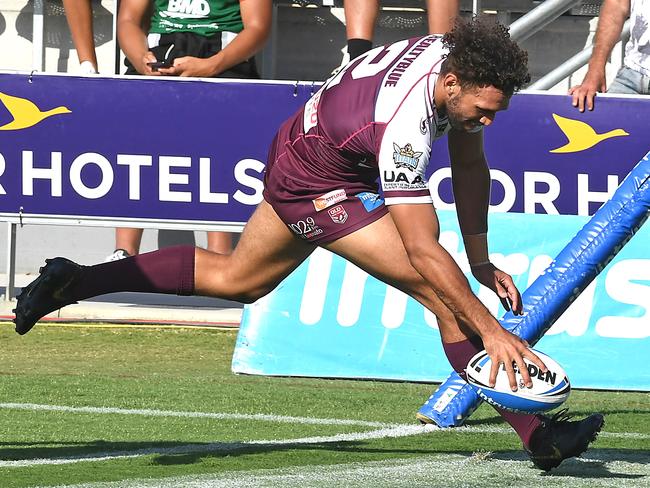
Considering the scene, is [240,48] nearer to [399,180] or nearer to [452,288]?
[399,180]

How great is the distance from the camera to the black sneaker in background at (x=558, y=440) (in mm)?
5406

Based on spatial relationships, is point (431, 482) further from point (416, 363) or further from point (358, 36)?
point (358, 36)

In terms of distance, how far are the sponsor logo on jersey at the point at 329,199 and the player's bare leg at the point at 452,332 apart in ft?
0.49

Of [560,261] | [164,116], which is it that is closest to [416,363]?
[560,261]

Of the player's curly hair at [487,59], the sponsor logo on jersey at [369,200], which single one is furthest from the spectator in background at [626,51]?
the player's curly hair at [487,59]

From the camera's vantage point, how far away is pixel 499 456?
228 inches

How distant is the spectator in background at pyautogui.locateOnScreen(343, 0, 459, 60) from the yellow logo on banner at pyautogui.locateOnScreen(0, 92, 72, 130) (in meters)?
2.01

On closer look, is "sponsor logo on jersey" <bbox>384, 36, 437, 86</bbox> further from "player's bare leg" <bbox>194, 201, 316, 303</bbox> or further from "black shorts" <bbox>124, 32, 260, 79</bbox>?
"black shorts" <bbox>124, 32, 260, 79</bbox>

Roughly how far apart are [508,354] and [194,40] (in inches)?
222

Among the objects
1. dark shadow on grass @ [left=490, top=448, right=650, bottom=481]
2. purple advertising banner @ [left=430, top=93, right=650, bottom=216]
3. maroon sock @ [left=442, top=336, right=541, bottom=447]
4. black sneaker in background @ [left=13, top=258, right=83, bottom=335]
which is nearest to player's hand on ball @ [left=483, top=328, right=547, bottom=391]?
maroon sock @ [left=442, top=336, right=541, bottom=447]

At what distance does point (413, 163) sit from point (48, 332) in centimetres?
499

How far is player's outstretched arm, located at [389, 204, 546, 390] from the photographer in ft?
16.2

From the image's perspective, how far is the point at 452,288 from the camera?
4984 mm

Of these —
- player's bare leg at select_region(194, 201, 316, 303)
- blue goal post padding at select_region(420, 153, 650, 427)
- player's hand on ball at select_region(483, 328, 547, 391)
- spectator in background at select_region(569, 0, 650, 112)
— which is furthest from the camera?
spectator in background at select_region(569, 0, 650, 112)
